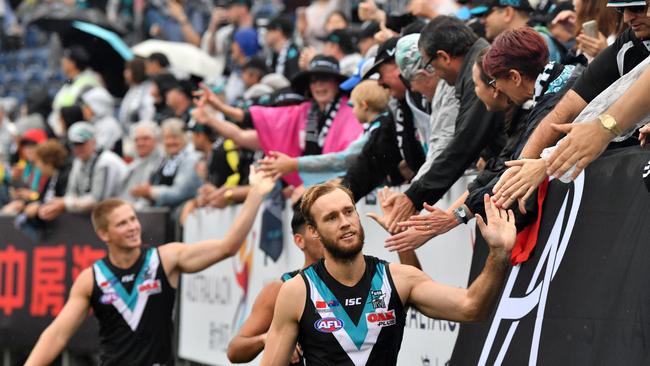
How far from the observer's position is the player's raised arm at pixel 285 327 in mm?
6312

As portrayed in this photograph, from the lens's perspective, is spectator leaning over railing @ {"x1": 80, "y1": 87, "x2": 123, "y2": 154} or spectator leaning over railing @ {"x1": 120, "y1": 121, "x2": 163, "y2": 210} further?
spectator leaning over railing @ {"x1": 80, "y1": 87, "x2": 123, "y2": 154}

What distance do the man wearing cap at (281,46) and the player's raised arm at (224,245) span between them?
406cm

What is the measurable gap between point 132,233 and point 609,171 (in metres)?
5.11

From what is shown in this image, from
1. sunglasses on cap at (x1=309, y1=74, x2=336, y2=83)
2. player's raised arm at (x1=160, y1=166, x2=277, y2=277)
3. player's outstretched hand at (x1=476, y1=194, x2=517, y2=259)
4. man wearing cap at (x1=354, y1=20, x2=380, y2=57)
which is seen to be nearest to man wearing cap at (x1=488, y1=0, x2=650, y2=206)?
player's outstretched hand at (x1=476, y1=194, x2=517, y2=259)

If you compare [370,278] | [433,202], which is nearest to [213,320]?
[433,202]

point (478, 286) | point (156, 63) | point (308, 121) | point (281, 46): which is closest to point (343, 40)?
point (308, 121)

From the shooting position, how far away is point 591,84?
608 centimetres

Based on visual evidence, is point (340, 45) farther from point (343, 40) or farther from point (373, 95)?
point (373, 95)

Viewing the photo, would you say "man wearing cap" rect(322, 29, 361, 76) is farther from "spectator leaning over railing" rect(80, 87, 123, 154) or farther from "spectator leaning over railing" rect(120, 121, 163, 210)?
"spectator leaning over railing" rect(80, 87, 123, 154)

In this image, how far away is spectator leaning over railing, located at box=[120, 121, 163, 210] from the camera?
46.9 ft

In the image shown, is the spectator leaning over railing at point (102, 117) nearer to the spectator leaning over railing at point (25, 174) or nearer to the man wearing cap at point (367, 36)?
the spectator leaning over railing at point (25, 174)

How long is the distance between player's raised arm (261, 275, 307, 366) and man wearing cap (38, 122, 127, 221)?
8341 millimetres

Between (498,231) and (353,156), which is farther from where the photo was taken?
(353,156)

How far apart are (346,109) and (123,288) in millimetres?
2281
